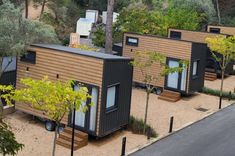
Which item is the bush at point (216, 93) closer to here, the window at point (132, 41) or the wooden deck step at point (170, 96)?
the wooden deck step at point (170, 96)

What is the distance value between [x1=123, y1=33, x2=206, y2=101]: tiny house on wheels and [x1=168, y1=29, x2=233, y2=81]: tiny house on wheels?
492 centimetres

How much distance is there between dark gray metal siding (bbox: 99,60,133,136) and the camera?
58.1 ft

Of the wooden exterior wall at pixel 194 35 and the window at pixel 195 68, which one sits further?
the wooden exterior wall at pixel 194 35

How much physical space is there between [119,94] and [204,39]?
680 inches

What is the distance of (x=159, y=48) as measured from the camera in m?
27.3

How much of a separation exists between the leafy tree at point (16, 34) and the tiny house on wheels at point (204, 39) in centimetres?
1488

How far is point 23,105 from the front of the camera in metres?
20.1

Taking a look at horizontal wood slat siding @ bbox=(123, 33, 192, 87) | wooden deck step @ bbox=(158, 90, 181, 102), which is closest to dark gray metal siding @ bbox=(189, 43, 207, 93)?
horizontal wood slat siding @ bbox=(123, 33, 192, 87)

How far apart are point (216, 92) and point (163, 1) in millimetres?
30716

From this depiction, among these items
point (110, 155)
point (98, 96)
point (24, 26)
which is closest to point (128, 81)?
point (98, 96)

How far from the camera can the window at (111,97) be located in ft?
59.6

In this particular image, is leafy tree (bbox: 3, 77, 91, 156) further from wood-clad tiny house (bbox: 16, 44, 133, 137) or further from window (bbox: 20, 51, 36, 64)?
window (bbox: 20, 51, 36, 64)

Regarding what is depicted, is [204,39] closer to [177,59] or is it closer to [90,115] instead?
[177,59]

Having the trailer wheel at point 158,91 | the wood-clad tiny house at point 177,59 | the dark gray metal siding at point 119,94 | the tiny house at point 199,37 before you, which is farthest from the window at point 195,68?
the dark gray metal siding at point 119,94
